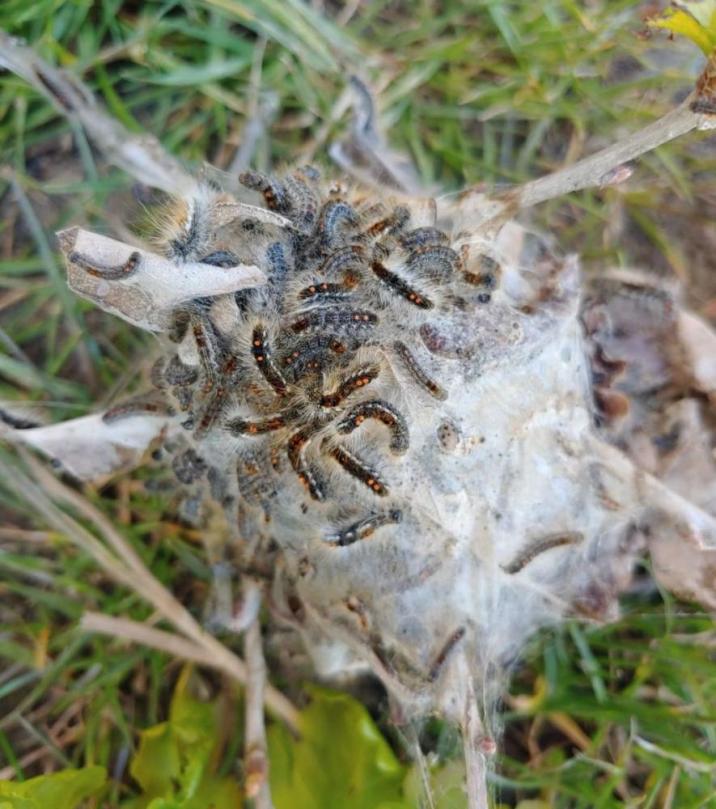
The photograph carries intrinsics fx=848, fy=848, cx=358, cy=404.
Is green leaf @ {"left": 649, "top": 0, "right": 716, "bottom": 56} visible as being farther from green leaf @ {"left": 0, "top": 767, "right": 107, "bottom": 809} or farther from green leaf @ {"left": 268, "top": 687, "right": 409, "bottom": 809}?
green leaf @ {"left": 0, "top": 767, "right": 107, "bottom": 809}

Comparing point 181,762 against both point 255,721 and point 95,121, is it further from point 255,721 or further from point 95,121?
point 95,121

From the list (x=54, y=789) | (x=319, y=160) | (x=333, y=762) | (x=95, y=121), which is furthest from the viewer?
(x=319, y=160)

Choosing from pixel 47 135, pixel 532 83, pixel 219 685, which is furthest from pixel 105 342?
pixel 532 83

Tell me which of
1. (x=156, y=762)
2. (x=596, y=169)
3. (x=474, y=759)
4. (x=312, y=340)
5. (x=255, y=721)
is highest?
(x=596, y=169)

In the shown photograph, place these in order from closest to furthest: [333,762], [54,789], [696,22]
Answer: [696,22] → [54,789] → [333,762]

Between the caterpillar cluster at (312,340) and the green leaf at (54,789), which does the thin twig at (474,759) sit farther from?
the green leaf at (54,789)

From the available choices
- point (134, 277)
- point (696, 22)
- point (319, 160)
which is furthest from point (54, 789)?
point (696, 22)
